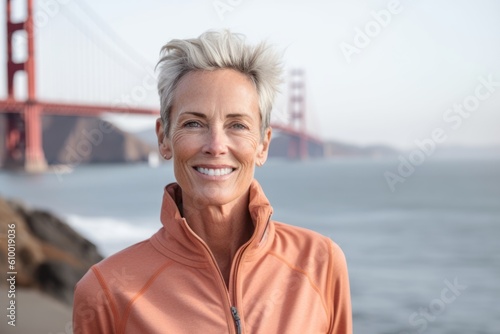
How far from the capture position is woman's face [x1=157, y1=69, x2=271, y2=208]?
815 mm

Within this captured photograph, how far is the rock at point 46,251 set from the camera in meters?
4.14

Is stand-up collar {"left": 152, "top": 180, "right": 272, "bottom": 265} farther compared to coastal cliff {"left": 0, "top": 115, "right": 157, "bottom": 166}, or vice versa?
coastal cliff {"left": 0, "top": 115, "right": 157, "bottom": 166}

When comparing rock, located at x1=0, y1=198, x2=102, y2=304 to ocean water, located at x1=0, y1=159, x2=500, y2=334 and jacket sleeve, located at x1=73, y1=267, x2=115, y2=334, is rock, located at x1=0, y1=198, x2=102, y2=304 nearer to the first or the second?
ocean water, located at x1=0, y1=159, x2=500, y2=334

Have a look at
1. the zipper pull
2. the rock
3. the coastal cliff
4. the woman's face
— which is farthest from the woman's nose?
the coastal cliff

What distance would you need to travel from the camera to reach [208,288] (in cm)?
83

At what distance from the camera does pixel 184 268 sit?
2.78ft

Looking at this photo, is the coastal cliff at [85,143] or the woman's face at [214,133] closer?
the woman's face at [214,133]

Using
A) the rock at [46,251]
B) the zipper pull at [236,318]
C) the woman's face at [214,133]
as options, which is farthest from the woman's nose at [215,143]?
the rock at [46,251]

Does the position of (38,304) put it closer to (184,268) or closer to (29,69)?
(184,268)

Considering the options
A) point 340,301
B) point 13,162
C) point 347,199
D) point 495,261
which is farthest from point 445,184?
point 340,301

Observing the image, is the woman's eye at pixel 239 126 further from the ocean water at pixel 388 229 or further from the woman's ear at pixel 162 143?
the ocean water at pixel 388 229

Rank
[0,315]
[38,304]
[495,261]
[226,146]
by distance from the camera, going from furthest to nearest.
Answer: [495,261], [38,304], [0,315], [226,146]

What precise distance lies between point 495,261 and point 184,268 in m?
13.4

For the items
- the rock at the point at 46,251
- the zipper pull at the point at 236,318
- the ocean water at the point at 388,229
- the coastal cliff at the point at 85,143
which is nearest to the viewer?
the zipper pull at the point at 236,318
